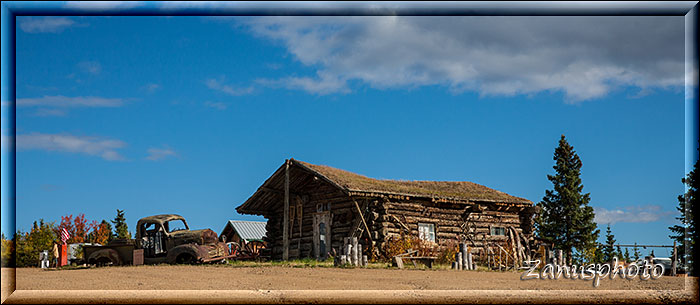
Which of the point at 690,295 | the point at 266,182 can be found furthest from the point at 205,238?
the point at 690,295

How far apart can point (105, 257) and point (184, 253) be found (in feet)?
9.52

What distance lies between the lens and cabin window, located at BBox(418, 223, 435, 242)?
27.3 m

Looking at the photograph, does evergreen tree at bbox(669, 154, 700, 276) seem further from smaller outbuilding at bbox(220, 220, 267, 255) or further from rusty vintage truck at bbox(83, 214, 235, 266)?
smaller outbuilding at bbox(220, 220, 267, 255)

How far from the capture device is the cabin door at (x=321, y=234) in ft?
92.5

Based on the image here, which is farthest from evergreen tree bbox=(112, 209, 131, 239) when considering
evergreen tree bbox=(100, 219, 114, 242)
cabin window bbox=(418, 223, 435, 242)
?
cabin window bbox=(418, 223, 435, 242)

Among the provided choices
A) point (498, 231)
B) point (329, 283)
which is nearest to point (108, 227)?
point (498, 231)

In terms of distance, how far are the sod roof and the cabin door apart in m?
2.04

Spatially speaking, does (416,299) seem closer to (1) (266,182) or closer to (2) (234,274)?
(2) (234,274)

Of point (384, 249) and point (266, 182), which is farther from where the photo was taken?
point (266, 182)

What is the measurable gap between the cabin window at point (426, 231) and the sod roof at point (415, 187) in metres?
1.34

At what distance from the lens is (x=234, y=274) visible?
1877 cm

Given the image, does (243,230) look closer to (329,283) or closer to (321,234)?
(321,234)

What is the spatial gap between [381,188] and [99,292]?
15534mm

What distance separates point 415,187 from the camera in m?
29.4
